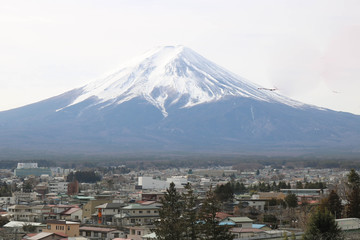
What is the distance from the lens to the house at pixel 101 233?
35.5 metres

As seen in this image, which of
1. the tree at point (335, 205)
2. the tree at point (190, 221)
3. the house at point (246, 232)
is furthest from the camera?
the tree at point (335, 205)

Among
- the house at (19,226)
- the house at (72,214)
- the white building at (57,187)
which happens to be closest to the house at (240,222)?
the house at (19,226)

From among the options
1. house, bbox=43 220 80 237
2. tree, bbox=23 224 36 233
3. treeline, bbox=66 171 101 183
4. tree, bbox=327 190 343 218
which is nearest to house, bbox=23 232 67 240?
house, bbox=43 220 80 237

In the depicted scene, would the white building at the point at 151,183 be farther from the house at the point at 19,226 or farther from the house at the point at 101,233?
the house at the point at 101,233

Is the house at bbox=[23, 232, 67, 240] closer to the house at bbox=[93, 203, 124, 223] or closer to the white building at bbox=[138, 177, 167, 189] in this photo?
the house at bbox=[93, 203, 124, 223]

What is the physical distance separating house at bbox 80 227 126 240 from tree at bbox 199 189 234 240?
31.3ft

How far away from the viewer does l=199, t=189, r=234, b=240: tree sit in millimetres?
26094

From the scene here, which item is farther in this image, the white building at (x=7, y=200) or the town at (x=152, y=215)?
the white building at (x=7, y=200)

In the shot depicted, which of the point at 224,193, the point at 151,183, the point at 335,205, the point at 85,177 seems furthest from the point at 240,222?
the point at 85,177

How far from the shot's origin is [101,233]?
35906mm

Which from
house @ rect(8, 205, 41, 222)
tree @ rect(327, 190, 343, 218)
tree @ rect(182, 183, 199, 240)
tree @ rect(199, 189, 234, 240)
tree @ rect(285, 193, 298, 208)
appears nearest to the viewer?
tree @ rect(199, 189, 234, 240)

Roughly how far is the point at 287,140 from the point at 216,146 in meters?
22.4

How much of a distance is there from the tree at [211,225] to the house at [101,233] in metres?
9.53

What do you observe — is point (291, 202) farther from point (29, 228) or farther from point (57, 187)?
point (57, 187)
